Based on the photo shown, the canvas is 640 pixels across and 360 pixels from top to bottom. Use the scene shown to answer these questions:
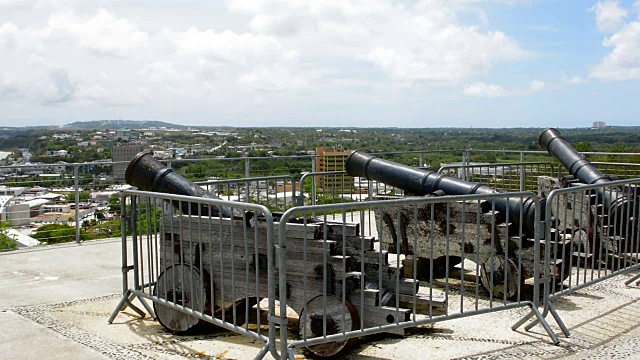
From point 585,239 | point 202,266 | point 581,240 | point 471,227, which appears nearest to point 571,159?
point 581,240

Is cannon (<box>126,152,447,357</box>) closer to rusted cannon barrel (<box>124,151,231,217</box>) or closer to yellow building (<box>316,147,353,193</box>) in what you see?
rusted cannon barrel (<box>124,151,231,217</box>)

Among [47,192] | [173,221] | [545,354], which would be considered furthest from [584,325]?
[47,192]

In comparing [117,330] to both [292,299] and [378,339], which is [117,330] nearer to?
[292,299]

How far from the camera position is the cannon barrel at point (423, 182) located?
7.24m

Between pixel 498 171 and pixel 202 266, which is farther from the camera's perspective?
pixel 498 171

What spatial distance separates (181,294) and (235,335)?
595mm

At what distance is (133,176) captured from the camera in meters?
6.86

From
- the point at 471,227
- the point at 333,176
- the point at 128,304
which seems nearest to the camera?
the point at 128,304

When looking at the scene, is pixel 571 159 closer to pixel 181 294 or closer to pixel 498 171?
pixel 498 171

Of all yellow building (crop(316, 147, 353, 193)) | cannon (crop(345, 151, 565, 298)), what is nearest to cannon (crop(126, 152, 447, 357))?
cannon (crop(345, 151, 565, 298))

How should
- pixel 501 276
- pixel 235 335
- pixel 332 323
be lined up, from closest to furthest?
pixel 332 323
pixel 235 335
pixel 501 276

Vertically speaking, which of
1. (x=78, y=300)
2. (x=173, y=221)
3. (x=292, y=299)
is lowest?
(x=78, y=300)

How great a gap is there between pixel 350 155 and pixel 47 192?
19.3ft

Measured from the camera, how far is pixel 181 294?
592 centimetres
